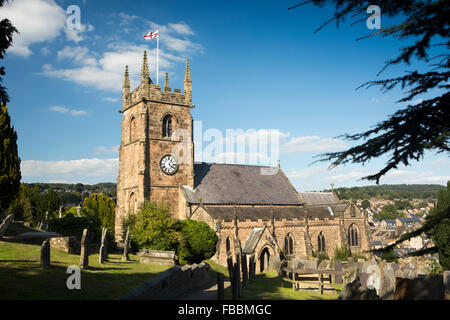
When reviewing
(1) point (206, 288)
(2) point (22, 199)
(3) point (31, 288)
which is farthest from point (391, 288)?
(2) point (22, 199)

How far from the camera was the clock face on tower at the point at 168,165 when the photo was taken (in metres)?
42.3

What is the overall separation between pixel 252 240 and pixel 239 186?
9.95 meters

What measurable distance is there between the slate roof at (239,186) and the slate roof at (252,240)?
17.6ft

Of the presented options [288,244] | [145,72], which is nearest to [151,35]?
[145,72]

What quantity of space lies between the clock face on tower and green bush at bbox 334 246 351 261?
71.5ft

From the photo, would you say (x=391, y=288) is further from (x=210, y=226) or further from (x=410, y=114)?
(x=210, y=226)

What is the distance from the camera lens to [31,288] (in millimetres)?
12477

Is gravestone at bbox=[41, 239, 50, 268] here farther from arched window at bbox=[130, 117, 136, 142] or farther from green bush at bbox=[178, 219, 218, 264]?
arched window at bbox=[130, 117, 136, 142]

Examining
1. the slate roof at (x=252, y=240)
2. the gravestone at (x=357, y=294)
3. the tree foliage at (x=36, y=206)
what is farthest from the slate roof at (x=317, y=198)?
the gravestone at (x=357, y=294)

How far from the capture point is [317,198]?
54.6 metres

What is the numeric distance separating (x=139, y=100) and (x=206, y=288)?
26592mm

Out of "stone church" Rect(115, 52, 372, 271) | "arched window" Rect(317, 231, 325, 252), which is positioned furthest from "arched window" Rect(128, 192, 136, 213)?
"arched window" Rect(317, 231, 325, 252)

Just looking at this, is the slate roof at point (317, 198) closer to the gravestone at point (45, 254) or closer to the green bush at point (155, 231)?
the green bush at point (155, 231)

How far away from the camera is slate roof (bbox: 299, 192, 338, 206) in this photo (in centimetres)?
5328
